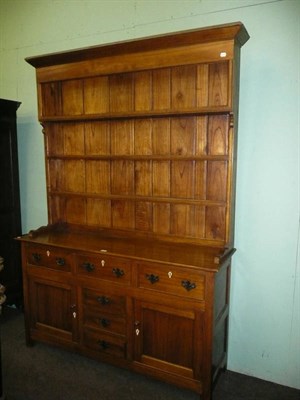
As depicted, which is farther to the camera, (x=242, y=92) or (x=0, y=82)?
(x=0, y=82)

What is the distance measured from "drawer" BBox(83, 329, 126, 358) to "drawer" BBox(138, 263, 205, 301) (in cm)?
47

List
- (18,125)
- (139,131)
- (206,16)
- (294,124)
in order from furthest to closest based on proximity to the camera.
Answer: (18,125) → (139,131) → (206,16) → (294,124)

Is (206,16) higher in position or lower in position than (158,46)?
higher

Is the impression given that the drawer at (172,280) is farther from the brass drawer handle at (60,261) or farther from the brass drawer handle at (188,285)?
the brass drawer handle at (60,261)

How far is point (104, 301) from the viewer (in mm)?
2189

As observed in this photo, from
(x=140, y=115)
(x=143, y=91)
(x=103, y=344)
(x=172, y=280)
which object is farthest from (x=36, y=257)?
(x=143, y=91)

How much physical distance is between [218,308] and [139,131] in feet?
4.45

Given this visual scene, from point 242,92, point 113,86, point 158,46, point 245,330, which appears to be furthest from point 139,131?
point 245,330

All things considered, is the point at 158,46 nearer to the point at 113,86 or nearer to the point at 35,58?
the point at 113,86

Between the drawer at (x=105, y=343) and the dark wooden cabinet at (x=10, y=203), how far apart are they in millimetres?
1132

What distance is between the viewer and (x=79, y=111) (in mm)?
2441

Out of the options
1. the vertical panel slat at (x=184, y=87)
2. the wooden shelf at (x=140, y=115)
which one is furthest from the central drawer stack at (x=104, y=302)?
the vertical panel slat at (x=184, y=87)

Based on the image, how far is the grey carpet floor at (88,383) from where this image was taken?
2072 millimetres

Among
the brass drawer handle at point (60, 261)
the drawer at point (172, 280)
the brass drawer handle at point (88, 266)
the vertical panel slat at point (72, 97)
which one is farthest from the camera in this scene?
the vertical panel slat at point (72, 97)
